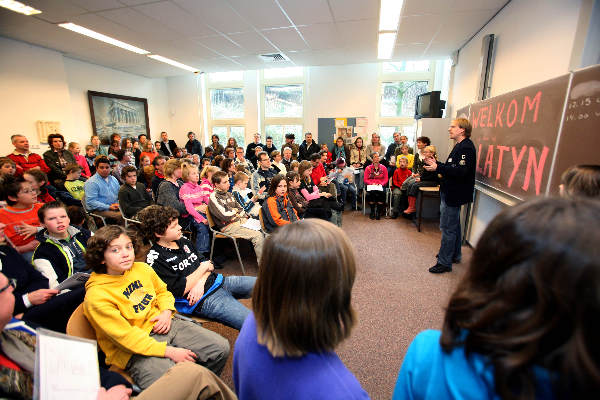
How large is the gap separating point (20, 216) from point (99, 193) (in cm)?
134

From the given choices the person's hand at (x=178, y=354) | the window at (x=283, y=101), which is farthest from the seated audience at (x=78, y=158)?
the person's hand at (x=178, y=354)

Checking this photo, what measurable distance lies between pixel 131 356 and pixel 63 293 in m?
0.66

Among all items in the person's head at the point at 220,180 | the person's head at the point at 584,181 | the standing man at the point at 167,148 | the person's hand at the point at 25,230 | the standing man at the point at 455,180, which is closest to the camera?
the person's head at the point at 584,181

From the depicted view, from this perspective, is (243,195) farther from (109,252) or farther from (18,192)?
(109,252)

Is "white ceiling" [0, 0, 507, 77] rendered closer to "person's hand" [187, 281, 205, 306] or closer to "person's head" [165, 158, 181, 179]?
"person's head" [165, 158, 181, 179]

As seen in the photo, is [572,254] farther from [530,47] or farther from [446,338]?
[530,47]

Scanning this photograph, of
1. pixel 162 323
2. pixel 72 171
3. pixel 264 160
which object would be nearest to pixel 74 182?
pixel 72 171

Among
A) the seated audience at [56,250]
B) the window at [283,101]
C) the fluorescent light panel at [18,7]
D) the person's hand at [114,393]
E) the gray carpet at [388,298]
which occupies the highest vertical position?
the fluorescent light panel at [18,7]

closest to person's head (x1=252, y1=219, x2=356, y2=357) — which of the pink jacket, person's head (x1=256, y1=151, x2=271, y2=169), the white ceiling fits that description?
the white ceiling

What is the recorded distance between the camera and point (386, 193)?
5234 mm

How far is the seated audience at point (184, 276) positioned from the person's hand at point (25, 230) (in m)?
1.31

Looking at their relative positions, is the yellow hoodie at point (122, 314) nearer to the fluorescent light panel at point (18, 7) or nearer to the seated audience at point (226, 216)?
the seated audience at point (226, 216)

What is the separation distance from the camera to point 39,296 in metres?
1.51

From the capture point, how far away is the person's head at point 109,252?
52.4 inches
